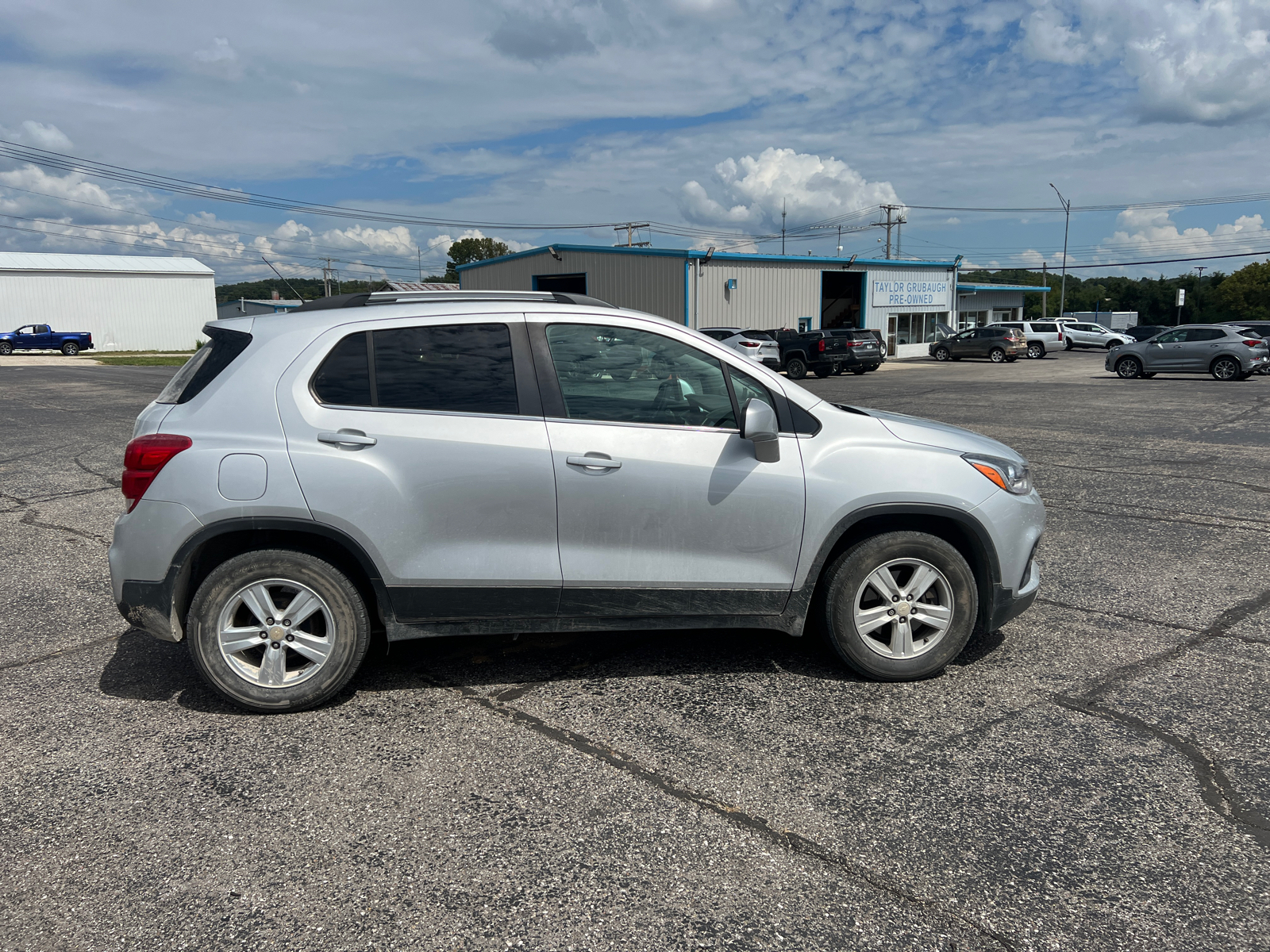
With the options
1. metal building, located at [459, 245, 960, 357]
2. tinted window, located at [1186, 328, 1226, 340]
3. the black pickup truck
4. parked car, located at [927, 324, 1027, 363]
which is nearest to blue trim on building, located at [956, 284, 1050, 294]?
metal building, located at [459, 245, 960, 357]

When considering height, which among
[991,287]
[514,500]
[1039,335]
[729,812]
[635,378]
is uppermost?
[991,287]

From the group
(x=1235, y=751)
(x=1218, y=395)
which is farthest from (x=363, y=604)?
(x=1218, y=395)

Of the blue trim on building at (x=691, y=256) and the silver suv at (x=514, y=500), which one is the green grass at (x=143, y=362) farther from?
the silver suv at (x=514, y=500)

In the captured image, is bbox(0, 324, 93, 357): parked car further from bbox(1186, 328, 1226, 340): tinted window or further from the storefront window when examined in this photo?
bbox(1186, 328, 1226, 340): tinted window

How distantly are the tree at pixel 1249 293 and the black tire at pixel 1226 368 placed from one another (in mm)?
81385

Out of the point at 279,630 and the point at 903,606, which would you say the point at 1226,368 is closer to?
the point at 903,606

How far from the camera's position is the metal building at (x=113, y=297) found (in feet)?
191

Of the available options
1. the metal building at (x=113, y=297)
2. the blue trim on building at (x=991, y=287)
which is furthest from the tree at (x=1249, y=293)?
the metal building at (x=113, y=297)

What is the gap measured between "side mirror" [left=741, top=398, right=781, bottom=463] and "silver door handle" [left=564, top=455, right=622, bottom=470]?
566 millimetres

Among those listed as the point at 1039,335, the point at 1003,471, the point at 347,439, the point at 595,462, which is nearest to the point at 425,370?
the point at 347,439

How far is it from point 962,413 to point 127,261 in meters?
65.1

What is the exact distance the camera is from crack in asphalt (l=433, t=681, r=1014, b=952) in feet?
8.63

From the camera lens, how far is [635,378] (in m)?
4.00

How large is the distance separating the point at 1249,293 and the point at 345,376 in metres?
114
